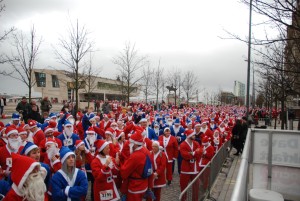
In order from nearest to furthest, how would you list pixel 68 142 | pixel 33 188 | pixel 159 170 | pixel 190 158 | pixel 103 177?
1. pixel 33 188
2. pixel 103 177
3. pixel 159 170
4. pixel 190 158
5. pixel 68 142

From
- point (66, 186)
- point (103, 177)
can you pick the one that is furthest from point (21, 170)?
point (103, 177)

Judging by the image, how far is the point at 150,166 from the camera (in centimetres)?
525

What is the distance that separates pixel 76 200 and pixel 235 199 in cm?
285

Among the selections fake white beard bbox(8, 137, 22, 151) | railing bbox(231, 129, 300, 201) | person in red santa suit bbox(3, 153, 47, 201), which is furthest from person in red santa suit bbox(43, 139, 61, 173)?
railing bbox(231, 129, 300, 201)

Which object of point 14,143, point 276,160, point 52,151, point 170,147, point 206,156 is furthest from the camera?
point 170,147

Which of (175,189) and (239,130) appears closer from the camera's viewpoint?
(175,189)

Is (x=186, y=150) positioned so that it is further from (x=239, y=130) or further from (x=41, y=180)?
(x=239, y=130)

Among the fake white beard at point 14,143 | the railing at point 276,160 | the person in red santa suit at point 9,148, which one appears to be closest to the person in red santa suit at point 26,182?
the person in red santa suit at point 9,148

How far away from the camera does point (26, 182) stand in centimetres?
341

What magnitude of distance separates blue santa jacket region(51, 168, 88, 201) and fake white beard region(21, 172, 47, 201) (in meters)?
0.78

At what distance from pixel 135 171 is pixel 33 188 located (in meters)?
2.13

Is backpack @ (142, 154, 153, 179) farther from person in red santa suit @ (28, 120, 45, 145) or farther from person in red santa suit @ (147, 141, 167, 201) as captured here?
person in red santa suit @ (28, 120, 45, 145)

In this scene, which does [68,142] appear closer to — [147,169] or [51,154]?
[51,154]

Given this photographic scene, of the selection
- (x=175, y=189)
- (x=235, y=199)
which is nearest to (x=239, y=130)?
(x=175, y=189)
